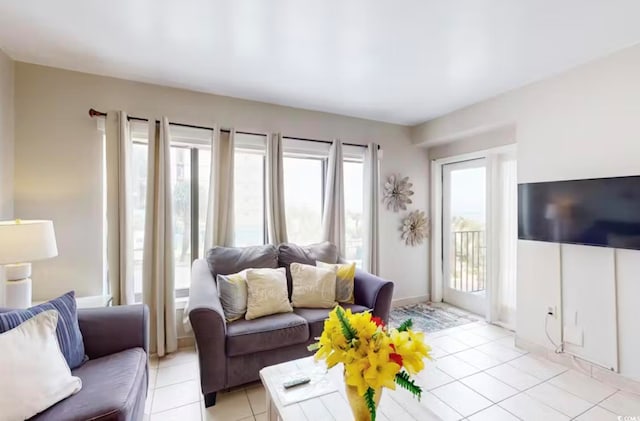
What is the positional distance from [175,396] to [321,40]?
264cm

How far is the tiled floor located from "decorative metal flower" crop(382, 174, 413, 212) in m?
1.79

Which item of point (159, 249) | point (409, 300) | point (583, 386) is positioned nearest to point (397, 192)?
point (409, 300)

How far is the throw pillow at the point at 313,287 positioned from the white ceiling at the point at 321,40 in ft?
5.56

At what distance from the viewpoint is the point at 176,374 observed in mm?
2322

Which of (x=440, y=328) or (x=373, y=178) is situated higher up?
(x=373, y=178)

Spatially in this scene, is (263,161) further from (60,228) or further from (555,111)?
(555,111)

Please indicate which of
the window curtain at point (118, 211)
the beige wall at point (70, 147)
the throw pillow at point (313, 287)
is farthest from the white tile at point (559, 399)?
the beige wall at point (70, 147)

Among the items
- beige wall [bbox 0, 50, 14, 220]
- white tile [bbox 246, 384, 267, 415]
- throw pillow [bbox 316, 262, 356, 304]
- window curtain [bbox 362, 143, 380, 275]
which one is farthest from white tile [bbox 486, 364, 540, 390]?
beige wall [bbox 0, 50, 14, 220]

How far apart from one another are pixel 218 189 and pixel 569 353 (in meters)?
3.32

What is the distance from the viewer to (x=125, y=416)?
47.9 inches

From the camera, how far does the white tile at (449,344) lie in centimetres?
271

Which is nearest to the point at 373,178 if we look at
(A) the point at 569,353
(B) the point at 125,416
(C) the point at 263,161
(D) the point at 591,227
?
(C) the point at 263,161

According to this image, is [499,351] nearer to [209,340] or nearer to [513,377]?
[513,377]

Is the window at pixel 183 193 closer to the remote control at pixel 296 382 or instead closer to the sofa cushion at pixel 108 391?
the sofa cushion at pixel 108 391
